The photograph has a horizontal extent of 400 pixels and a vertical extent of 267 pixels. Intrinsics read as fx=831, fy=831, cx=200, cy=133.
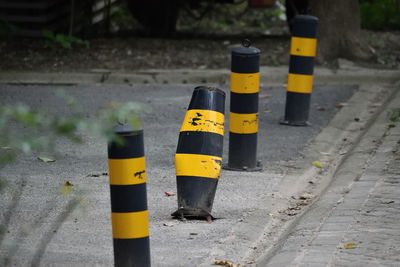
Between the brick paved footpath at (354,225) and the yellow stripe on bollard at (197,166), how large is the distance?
0.67m

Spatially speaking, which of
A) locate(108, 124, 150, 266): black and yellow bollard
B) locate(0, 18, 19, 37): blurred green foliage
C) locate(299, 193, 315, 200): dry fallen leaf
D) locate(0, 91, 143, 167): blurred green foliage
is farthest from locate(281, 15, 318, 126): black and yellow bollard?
locate(0, 91, 143, 167): blurred green foliage

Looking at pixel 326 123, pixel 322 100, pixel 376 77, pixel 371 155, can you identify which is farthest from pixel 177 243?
pixel 376 77

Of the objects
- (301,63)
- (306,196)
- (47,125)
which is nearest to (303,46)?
(301,63)

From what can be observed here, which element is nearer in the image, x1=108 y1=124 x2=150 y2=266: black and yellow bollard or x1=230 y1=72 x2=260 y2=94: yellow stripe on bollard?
x1=108 y1=124 x2=150 y2=266: black and yellow bollard

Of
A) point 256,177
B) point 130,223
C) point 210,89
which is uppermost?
point 210,89

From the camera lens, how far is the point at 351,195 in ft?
18.7

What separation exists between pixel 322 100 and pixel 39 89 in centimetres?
338

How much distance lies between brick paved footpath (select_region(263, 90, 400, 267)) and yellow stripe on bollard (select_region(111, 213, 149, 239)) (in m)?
0.78

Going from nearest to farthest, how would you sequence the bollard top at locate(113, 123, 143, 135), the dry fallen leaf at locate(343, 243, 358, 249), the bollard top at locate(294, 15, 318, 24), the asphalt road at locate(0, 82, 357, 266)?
the bollard top at locate(113, 123, 143, 135) < the dry fallen leaf at locate(343, 243, 358, 249) < the asphalt road at locate(0, 82, 357, 266) < the bollard top at locate(294, 15, 318, 24)

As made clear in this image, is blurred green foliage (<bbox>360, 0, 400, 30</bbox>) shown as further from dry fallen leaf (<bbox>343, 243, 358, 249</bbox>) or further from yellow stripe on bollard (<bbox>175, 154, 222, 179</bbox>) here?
dry fallen leaf (<bbox>343, 243, 358, 249</bbox>)

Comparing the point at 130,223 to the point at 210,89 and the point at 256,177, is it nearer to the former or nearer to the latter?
the point at 210,89

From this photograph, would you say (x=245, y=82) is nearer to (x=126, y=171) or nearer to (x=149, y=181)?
(x=149, y=181)

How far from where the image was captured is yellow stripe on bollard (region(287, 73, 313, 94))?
813 cm

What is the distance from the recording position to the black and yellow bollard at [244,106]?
6.45 m
